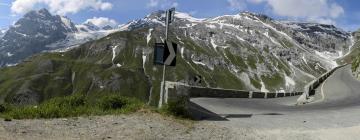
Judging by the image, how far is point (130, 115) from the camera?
16953mm

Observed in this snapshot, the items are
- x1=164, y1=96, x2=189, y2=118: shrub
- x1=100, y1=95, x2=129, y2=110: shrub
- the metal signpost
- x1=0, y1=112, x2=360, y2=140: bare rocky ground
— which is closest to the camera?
x1=0, y1=112, x2=360, y2=140: bare rocky ground

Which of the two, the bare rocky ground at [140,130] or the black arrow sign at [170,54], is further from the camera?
the black arrow sign at [170,54]

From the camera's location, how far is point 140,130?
14062 mm

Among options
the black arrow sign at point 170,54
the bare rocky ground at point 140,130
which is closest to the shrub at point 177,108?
the bare rocky ground at point 140,130

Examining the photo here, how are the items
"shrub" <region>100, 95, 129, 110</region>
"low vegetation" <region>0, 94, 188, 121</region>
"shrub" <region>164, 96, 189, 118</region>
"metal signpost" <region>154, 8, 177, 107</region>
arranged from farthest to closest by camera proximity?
"shrub" <region>100, 95, 129, 110</region> < "metal signpost" <region>154, 8, 177, 107</region> < "shrub" <region>164, 96, 189, 118</region> < "low vegetation" <region>0, 94, 188, 121</region>

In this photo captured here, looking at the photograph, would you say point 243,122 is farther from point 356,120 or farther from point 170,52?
point 356,120

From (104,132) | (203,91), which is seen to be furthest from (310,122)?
(203,91)

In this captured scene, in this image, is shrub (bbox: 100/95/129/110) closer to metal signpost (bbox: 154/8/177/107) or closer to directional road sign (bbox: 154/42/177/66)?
metal signpost (bbox: 154/8/177/107)

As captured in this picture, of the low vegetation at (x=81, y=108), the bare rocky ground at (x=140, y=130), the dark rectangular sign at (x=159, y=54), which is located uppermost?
the dark rectangular sign at (x=159, y=54)

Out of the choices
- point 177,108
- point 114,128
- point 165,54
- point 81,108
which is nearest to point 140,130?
point 114,128

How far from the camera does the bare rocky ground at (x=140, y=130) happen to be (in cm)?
1249

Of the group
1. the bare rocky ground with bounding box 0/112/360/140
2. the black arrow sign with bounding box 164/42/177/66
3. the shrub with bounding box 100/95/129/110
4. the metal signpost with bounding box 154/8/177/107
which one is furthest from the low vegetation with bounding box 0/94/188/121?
the black arrow sign with bounding box 164/42/177/66

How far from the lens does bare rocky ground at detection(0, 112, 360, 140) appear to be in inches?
492

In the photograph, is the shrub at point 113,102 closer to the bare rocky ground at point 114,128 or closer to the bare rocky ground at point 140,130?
the bare rocky ground at point 140,130
